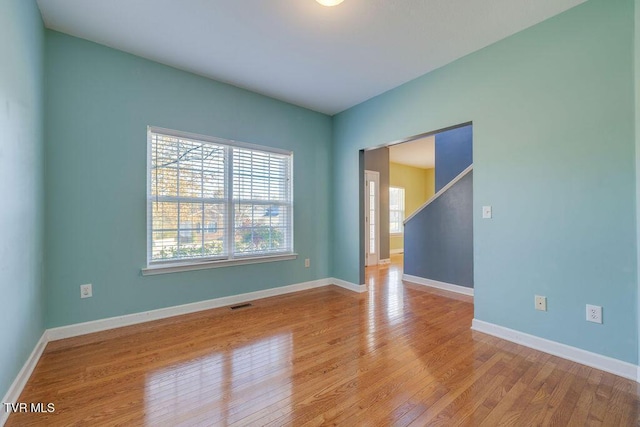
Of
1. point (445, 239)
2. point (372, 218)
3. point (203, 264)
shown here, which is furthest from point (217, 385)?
point (372, 218)

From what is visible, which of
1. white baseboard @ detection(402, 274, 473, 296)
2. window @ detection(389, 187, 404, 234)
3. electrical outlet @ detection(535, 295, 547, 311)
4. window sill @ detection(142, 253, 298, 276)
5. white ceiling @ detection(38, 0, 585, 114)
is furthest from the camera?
window @ detection(389, 187, 404, 234)

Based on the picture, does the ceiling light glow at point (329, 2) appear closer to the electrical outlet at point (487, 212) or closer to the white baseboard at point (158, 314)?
the electrical outlet at point (487, 212)

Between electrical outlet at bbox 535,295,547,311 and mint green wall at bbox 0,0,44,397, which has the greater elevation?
mint green wall at bbox 0,0,44,397

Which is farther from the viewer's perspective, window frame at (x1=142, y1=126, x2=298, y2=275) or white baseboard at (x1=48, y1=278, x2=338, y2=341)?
window frame at (x1=142, y1=126, x2=298, y2=275)

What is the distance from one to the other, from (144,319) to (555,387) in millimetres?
3535

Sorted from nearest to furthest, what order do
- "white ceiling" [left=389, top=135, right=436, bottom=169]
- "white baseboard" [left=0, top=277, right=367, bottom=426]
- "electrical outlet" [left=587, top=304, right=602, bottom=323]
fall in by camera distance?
"white baseboard" [left=0, top=277, right=367, bottom=426], "electrical outlet" [left=587, top=304, right=602, bottom=323], "white ceiling" [left=389, top=135, right=436, bottom=169]

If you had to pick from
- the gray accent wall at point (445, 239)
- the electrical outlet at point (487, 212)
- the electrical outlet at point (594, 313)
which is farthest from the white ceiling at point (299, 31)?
the electrical outlet at point (594, 313)

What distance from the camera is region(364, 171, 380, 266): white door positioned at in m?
6.25

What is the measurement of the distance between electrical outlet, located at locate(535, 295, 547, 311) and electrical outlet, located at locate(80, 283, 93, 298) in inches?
158

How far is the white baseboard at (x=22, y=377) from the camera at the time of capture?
149 cm

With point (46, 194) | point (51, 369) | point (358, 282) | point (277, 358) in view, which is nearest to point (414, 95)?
point (358, 282)

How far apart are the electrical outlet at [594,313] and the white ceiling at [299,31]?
2.31 metres

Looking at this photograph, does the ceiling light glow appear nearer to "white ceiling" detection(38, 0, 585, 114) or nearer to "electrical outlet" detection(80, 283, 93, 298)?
"white ceiling" detection(38, 0, 585, 114)

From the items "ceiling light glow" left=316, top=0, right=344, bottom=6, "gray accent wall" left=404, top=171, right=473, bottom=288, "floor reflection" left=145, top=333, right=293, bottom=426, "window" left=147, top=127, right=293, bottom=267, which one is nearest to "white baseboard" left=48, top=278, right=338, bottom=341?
"window" left=147, top=127, right=293, bottom=267
